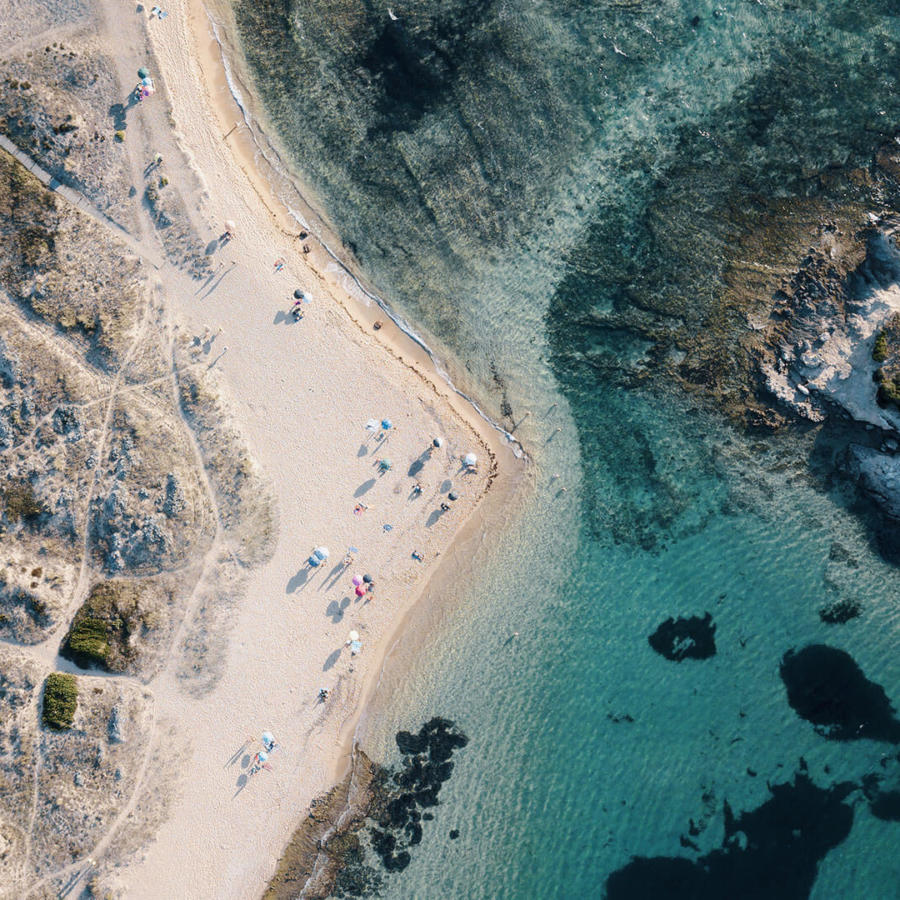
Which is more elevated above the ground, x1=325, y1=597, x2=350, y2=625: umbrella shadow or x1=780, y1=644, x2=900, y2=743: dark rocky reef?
x1=325, y1=597, x2=350, y2=625: umbrella shadow

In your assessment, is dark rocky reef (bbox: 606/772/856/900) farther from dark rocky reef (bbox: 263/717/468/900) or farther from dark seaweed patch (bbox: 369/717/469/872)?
dark rocky reef (bbox: 263/717/468/900)

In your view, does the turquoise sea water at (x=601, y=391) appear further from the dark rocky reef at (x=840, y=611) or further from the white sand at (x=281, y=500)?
the white sand at (x=281, y=500)

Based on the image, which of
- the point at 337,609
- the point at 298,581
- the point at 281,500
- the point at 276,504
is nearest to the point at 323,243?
the point at 281,500

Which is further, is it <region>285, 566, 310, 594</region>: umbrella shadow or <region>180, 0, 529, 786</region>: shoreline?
<region>180, 0, 529, 786</region>: shoreline

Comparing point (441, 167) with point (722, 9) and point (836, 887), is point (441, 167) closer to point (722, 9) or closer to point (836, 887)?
point (722, 9)

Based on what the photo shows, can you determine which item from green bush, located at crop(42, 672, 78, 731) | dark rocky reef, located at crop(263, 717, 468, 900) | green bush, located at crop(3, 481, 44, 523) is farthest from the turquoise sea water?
green bush, located at crop(3, 481, 44, 523)

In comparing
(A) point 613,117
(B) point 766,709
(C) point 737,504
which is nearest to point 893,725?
(B) point 766,709
